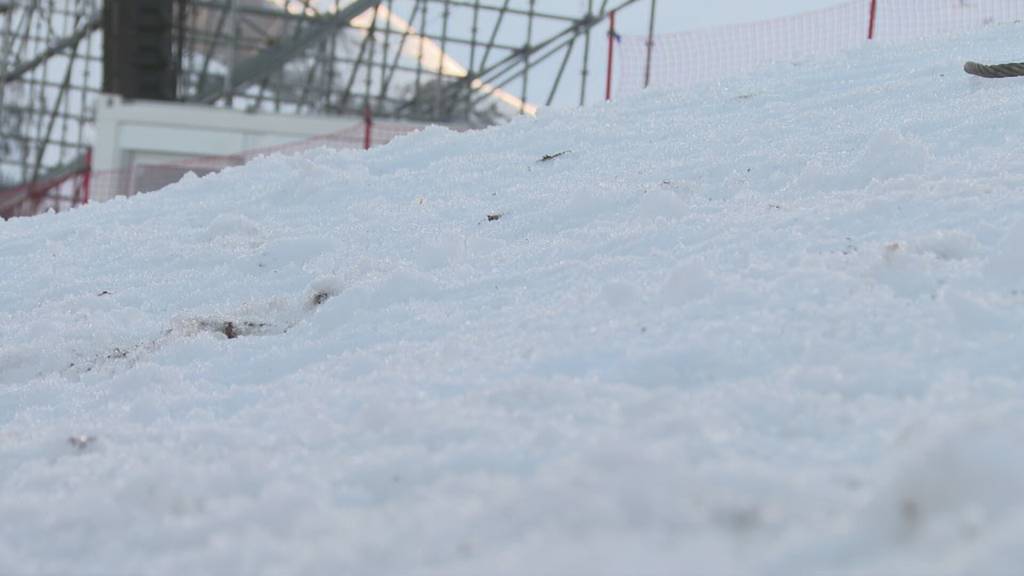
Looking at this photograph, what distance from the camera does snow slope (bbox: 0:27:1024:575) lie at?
245cm

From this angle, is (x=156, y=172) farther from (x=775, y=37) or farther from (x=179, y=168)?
(x=775, y=37)

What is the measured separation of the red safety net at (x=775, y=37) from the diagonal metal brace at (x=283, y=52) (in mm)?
11277

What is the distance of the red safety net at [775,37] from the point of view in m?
12.3

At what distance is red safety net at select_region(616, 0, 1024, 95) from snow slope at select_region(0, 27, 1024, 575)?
6.66 metres

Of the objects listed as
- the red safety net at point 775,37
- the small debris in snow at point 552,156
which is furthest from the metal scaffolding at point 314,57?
the small debris in snow at point 552,156

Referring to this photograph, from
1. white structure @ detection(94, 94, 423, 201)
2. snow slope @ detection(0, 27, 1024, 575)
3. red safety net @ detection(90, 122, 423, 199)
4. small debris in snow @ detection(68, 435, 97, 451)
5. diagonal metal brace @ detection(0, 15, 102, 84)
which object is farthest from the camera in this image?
diagonal metal brace @ detection(0, 15, 102, 84)

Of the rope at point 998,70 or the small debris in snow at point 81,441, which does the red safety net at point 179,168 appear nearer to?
the rope at point 998,70

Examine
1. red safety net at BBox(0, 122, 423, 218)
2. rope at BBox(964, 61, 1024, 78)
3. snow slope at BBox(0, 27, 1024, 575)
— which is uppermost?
rope at BBox(964, 61, 1024, 78)

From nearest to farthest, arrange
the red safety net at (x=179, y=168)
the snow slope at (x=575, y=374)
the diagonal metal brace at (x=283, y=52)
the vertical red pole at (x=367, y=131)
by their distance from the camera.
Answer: the snow slope at (x=575, y=374) → the vertical red pole at (x=367, y=131) → the red safety net at (x=179, y=168) → the diagonal metal brace at (x=283, y=52)

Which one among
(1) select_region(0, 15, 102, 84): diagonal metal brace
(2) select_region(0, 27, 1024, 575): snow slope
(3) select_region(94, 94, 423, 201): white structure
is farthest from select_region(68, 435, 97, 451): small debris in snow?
(1) select_region(0, 15, 102, 84): diagonal metal brace

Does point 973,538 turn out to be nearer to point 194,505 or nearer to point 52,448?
point 194,505

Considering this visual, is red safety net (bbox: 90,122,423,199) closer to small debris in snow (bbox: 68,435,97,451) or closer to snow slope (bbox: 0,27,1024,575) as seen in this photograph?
snow slope (bbox: 0,27,1024,575)

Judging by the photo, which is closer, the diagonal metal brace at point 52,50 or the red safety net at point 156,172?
the red safety net at point 156,172

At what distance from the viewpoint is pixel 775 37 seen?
13.6 meters
